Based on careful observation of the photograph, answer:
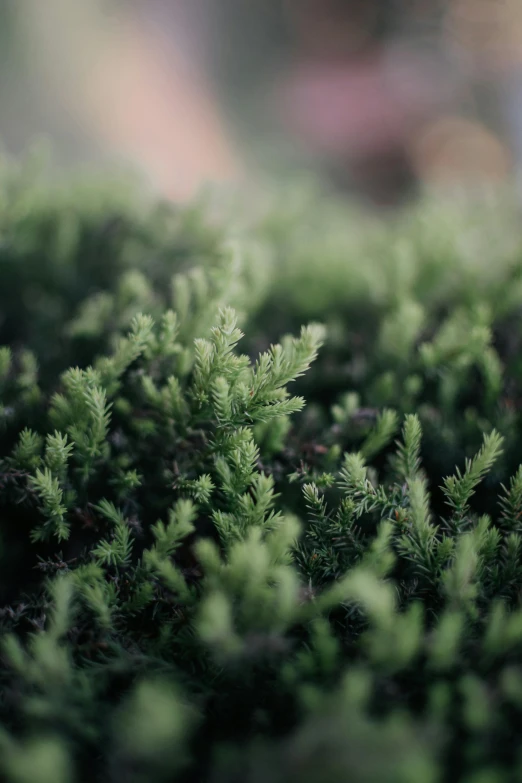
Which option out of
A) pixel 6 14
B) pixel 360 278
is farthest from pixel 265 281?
pixel 6 14

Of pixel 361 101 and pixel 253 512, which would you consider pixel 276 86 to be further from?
pixel 253 512

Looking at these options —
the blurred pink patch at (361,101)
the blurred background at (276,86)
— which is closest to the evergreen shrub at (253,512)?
the blurred background at (276,86)

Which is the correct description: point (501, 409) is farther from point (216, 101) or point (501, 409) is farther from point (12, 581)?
point (216, 101)

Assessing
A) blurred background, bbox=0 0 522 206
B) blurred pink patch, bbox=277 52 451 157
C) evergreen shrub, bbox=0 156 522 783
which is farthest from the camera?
blurred pink patch, bbox=277 52 451 157

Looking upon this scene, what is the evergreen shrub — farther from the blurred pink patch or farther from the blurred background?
the blurred pink patch

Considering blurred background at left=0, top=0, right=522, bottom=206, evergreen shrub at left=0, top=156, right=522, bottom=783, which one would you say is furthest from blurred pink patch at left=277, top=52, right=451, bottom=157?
evergreen shrub at left=0, top=156, right=522, bottom=783

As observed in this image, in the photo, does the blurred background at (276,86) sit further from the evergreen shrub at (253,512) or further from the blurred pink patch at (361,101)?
the evergreen shrub at (253,512)
